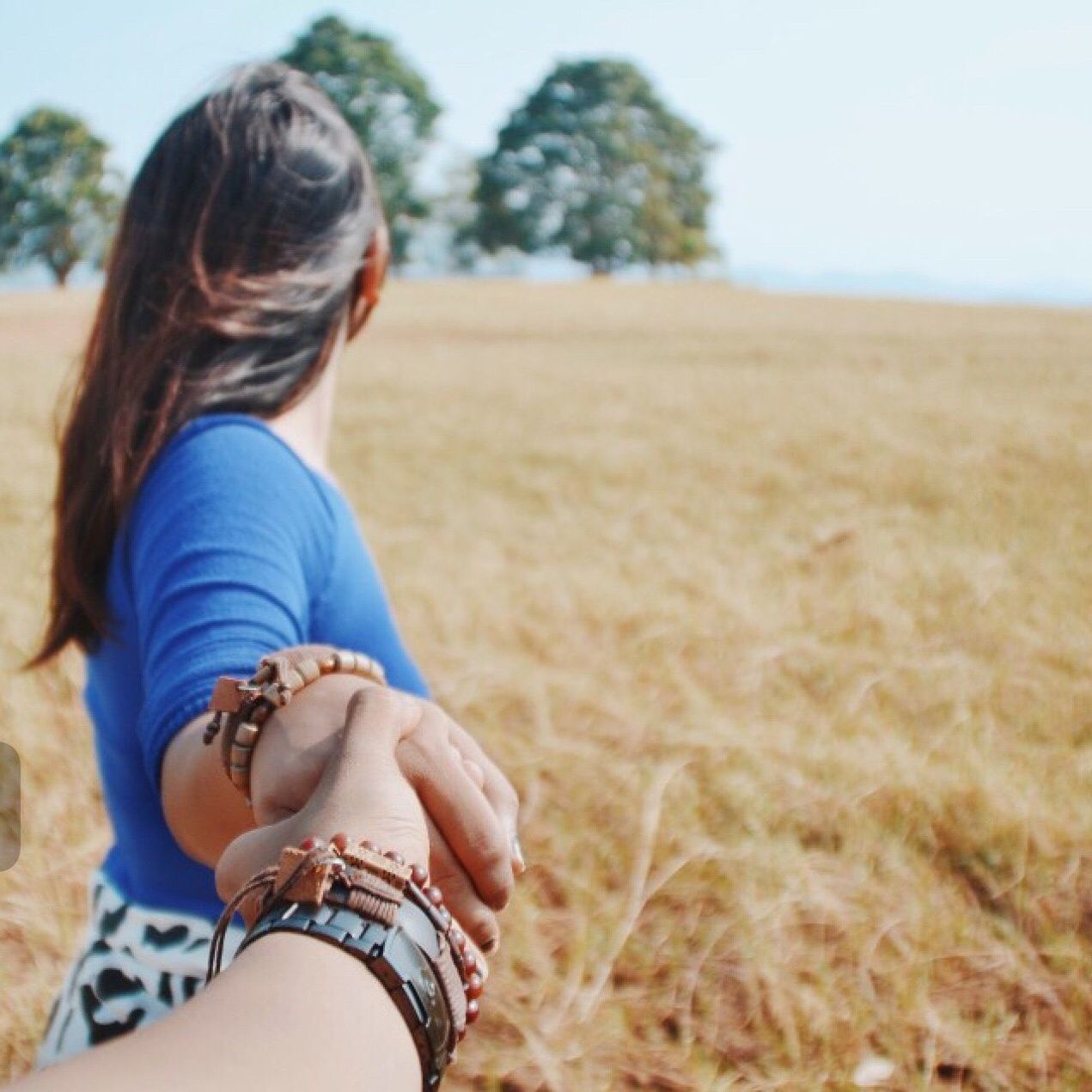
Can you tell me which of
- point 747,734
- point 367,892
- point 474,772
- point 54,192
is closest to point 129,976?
point 474,772

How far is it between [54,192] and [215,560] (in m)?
42.4

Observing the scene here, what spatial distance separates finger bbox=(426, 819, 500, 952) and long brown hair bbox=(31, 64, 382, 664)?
2.08 feet

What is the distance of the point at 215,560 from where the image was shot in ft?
3.28

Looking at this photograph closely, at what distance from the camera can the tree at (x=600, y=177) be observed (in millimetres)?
41000

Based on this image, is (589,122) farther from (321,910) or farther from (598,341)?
(321,910)

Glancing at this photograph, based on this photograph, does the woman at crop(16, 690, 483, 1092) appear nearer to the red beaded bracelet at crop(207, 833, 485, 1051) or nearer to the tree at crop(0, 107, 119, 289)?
the red beaded bracelet at crop(207, 833, 485, 1051)

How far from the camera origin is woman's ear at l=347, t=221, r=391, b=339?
151 centimetres

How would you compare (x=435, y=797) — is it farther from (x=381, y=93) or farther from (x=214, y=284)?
(x=381, y=93)

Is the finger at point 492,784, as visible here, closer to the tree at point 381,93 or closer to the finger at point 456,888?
the finger at point 456,888

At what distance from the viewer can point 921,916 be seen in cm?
186

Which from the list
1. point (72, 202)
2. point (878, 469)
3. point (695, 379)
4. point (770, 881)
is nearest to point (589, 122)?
point (72, 202)

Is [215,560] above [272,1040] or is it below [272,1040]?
above

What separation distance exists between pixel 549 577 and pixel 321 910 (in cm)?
275

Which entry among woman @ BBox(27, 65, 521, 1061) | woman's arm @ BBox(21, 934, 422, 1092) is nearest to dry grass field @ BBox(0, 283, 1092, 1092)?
woman @ BBox(27, 65, 521, 1061)
